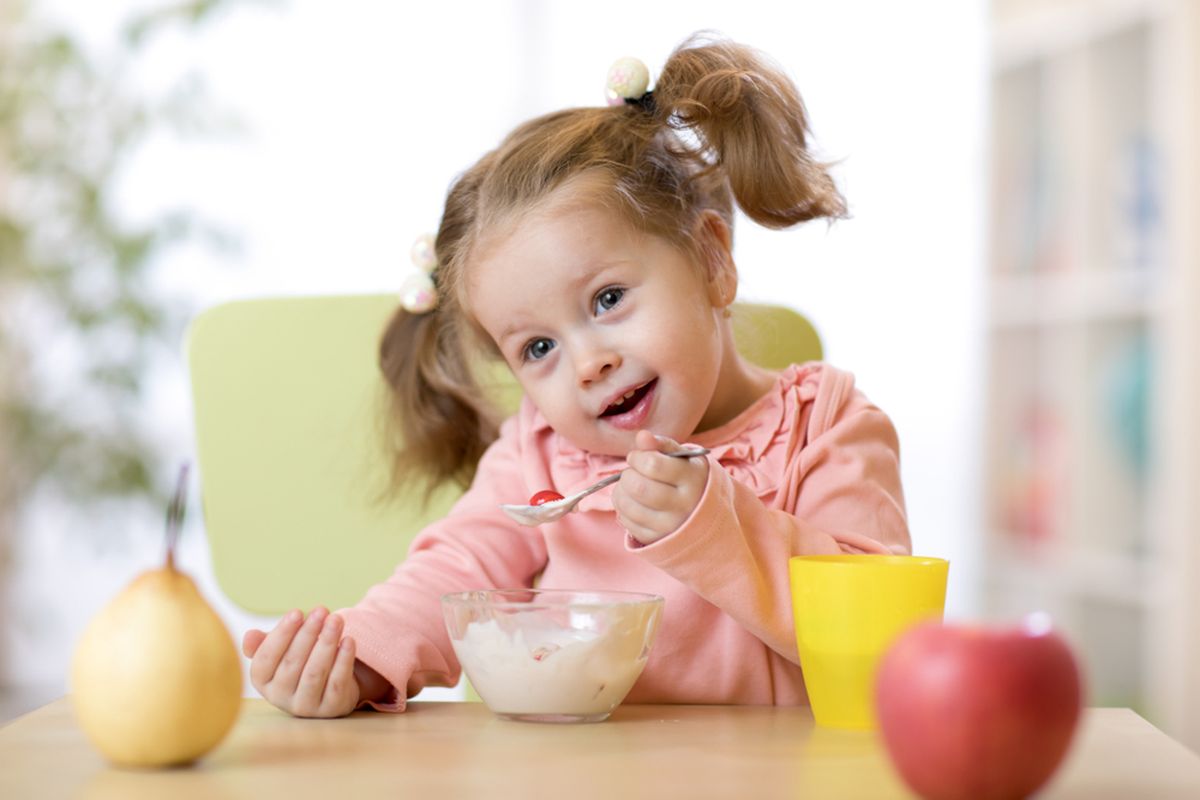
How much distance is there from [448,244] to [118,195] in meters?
2.20

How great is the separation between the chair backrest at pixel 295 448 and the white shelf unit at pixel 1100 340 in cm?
144

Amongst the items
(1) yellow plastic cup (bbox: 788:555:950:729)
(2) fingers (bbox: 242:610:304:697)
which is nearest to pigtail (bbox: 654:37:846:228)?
(1) yellow plastic cup (bbox: 788:555:950:729)

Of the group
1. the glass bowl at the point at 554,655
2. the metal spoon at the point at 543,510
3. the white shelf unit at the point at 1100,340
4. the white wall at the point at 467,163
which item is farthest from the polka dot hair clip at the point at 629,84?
the white wall at the point at 467,163

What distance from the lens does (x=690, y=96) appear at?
3.55ft

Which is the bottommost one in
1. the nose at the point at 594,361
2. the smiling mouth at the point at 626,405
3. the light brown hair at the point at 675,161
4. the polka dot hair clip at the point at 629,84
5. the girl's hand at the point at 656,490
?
the girl's hand at the point at 656,490

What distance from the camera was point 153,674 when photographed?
2.05 ft

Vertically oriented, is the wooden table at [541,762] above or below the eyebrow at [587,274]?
below

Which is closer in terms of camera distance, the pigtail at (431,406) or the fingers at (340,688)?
the fingers at (340,688)

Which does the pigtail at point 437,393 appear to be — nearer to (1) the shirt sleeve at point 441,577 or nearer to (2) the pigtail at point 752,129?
(1) the shirt sleeve at point 441,577

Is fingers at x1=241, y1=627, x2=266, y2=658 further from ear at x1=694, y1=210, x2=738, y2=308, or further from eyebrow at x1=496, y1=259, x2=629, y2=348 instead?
ear at x1=694, y1=210, x2=738, y2=308

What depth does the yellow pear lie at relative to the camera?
625mm

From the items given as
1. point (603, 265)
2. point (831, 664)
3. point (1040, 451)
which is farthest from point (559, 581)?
point (1040, 451)

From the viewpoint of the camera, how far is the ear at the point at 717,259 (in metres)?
1.10

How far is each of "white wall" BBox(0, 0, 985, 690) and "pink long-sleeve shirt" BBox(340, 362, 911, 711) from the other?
201cm
